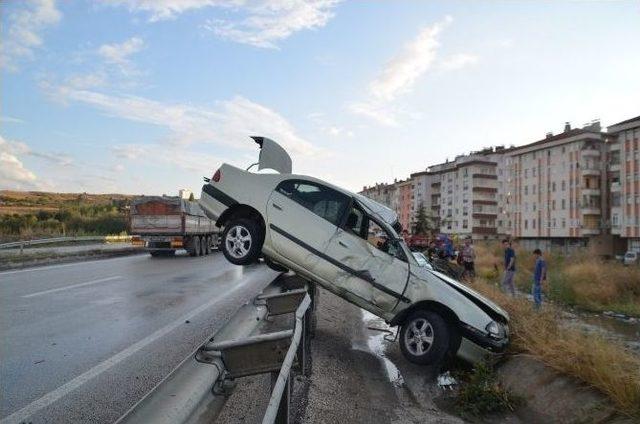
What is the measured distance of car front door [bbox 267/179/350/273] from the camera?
760 centimetres

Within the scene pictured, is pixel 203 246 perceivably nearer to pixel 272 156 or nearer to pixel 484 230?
pixel 272 156

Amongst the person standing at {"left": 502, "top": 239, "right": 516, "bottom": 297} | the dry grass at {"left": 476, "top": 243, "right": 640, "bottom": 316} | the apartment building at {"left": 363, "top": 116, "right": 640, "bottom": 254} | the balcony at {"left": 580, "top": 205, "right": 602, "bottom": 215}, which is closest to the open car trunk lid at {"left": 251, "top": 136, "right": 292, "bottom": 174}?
the person standing at {"left": 502, "top": 239, "right": 516, "bottom": 297}

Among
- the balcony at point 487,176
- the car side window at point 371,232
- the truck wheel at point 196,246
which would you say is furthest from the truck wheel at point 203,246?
the balcony at point 487,176

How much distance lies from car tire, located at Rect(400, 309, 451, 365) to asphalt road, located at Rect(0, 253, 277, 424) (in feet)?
8.83

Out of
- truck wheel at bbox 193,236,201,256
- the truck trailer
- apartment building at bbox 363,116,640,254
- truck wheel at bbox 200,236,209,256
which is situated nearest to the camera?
the truck trailer

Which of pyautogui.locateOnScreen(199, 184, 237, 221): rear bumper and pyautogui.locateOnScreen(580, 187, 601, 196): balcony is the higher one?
pyautogui.locateOnScreen(580, 187, 601, 196): balcony

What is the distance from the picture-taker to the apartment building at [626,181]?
65375 mm

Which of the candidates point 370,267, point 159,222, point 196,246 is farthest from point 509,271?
point 196,246

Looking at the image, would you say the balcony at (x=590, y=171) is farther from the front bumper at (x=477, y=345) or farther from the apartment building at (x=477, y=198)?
the front bumper at (x=477, y=345)

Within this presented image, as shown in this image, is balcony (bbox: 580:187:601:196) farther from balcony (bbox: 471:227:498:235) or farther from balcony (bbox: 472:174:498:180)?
balcony (bbox: 472:174:498:180)

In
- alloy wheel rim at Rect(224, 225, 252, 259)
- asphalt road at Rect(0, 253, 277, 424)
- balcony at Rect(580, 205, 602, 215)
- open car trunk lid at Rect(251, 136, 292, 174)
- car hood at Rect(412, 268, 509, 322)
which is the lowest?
asphalt road at Rect(0, 253, 277, 424)

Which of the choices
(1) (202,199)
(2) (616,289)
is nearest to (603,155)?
(2) (616,289)

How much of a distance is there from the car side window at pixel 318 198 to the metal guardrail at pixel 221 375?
2817mm

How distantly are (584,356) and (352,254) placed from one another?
296 cm
